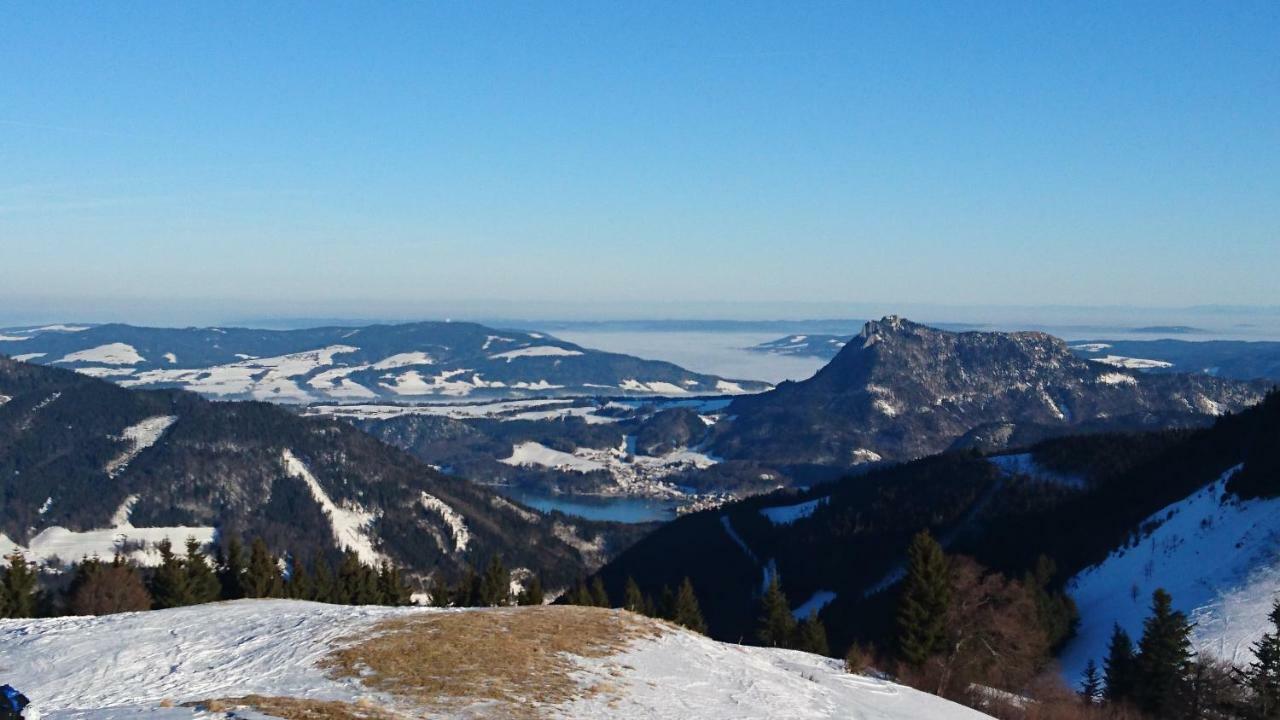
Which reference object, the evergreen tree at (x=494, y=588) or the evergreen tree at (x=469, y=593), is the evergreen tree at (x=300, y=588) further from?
the evergreen tree at (x=494, y=588)

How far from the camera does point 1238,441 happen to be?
125438mm

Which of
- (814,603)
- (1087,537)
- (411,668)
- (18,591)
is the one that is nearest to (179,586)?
(18,591)

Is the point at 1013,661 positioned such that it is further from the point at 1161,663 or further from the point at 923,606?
the point at 1161,663

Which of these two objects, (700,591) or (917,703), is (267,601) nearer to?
(917,703)

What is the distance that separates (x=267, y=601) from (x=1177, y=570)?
262ft

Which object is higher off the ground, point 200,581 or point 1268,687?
point 1268,687

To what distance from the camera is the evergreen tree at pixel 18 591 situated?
249ft

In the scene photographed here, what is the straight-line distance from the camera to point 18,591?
7669cm

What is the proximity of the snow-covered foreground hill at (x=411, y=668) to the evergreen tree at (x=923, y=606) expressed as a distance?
13.5 meters

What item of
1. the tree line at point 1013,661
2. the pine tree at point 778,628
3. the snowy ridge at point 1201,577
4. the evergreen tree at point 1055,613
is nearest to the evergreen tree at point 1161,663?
the tree line at point 1013,661

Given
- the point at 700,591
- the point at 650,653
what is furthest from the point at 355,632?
the point at 700,591

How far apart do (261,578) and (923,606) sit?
63.1 metres

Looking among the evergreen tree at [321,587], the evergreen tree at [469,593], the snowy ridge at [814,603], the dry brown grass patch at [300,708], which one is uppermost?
the dry brown grass patch at [300,708]

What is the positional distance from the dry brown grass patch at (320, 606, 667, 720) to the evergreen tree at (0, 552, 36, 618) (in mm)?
49836
